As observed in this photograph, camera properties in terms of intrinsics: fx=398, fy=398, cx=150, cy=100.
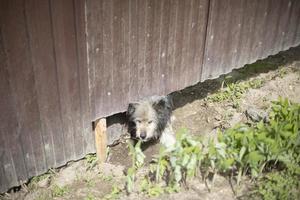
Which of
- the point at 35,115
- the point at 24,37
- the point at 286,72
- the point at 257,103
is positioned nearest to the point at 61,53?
the point at 24,37

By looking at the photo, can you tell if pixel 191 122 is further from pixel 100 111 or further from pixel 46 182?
pixel 46 182

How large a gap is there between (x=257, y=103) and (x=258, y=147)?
2569 millimetres

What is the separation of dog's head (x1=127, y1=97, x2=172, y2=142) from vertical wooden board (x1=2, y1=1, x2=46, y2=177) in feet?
4.20

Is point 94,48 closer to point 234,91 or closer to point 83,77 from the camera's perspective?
point 83,77

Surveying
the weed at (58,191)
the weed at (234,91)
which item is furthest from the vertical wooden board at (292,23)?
the weed at (58,191)

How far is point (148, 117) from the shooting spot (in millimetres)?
5344

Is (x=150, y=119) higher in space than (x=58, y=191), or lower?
higher

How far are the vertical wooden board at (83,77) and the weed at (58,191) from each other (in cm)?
54

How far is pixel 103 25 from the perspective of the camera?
4195 mm

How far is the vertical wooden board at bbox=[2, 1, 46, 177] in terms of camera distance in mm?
3600

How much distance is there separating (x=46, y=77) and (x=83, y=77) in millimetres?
429

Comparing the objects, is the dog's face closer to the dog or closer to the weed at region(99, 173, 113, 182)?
the dog

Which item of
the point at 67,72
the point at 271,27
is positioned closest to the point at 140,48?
the point at 67,72

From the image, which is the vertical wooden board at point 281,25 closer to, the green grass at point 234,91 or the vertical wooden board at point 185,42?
the green grass at point 234,91
